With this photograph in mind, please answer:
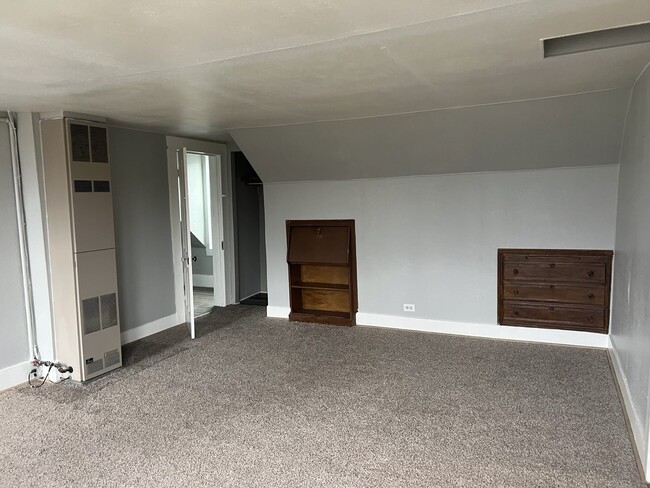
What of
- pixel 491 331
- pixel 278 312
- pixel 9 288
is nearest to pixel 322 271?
pixel 278 312

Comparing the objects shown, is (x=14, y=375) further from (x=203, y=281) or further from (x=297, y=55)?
(x=203, y=281)

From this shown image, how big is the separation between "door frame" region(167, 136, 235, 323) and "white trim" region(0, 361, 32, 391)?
186 cm

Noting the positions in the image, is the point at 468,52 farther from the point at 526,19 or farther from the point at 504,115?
the point at 504,115

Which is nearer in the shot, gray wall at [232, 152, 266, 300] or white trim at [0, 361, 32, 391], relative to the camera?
white trim at [0, 361, 32, 391]

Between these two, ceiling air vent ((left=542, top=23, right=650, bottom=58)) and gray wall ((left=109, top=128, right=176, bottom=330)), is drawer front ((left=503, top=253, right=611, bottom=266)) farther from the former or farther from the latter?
gray wall ((left=109, top=128, right=176, bottom=330))

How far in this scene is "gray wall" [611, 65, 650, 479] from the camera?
2781 mm

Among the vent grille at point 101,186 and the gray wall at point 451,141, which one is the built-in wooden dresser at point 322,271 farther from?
the vent grille at point 101,186

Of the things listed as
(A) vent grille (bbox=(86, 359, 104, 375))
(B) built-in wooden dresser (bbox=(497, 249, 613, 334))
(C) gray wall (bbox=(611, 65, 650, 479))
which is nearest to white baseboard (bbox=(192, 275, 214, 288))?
(A) vent grille (bbox=(86, 359, 104, 375))

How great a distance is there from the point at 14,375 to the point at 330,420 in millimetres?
2763

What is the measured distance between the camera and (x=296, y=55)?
97.3 inches

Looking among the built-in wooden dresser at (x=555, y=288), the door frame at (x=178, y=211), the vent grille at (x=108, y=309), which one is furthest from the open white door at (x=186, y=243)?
the built-in wooden dresser at (x=555, y=288)

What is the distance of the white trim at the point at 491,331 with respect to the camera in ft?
15.3

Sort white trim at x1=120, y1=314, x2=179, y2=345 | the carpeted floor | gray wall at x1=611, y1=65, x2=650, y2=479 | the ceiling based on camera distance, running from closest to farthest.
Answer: the ceiling < the carpeted floor < gray wall at x1=611, y1=65, x2=650, y2=479 < white trim at x1=120, y1=314, x2=179, y2=345

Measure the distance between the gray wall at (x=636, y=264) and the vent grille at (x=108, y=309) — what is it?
405 cm
